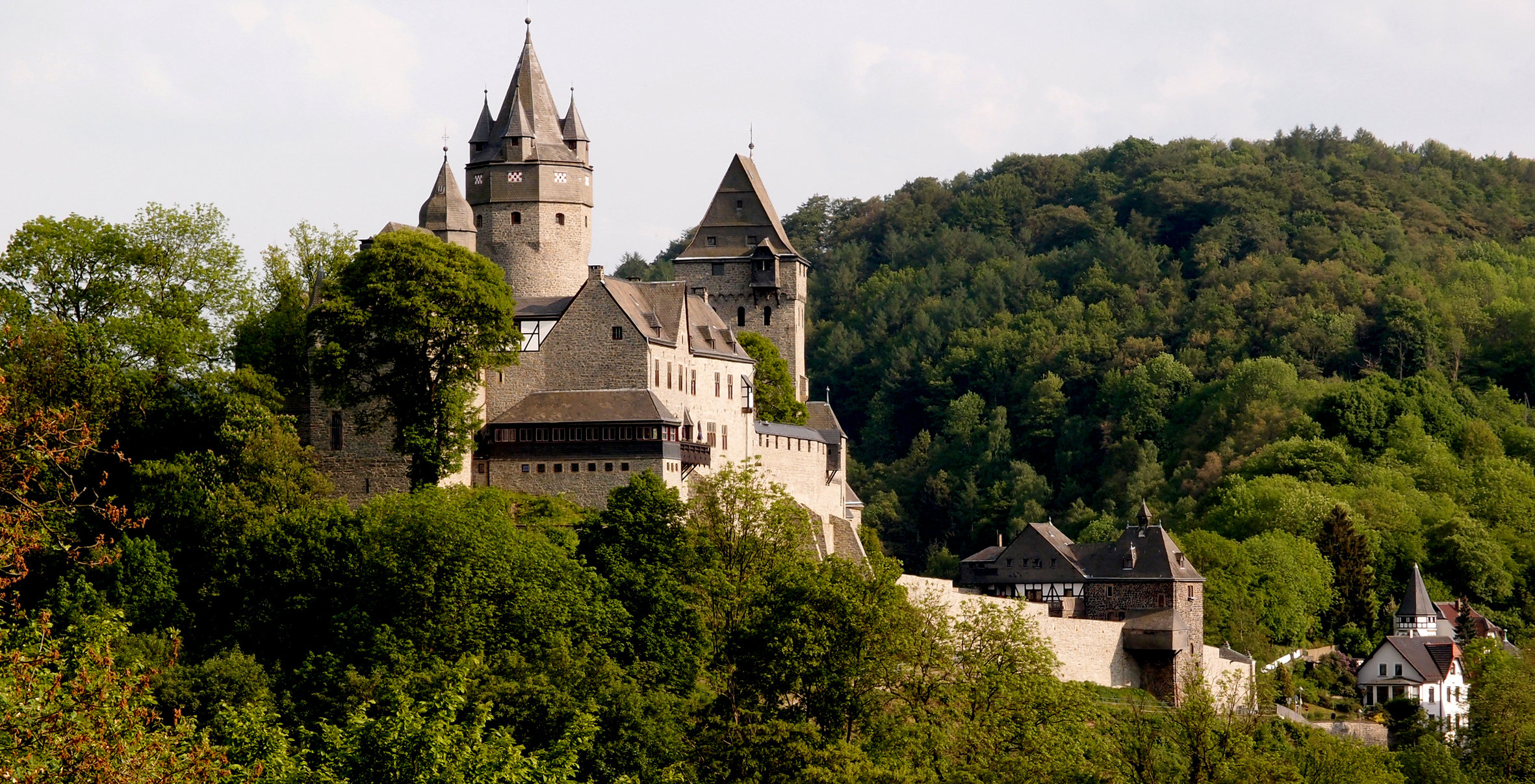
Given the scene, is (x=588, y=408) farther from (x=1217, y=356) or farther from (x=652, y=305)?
(x=1217, y=356)

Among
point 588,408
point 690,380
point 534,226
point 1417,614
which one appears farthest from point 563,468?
point 1417,614

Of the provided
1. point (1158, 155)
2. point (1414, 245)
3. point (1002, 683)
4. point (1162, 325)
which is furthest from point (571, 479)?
point (1158, 155)

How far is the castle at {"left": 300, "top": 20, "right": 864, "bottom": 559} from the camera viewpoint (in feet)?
161

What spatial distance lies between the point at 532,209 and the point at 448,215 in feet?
7.10

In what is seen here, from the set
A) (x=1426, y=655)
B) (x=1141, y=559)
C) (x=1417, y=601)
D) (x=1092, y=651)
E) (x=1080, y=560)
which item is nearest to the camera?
(x=1092, y=651)

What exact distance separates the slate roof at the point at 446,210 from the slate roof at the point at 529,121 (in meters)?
1.53

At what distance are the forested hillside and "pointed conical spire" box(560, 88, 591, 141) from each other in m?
25.6

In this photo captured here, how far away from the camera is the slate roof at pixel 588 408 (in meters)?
49.1

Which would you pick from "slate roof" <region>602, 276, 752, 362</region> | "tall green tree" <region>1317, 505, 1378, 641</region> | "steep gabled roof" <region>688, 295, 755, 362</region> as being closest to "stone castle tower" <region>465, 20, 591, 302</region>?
"slate roof" <region>602, 276, 752, 362</region>

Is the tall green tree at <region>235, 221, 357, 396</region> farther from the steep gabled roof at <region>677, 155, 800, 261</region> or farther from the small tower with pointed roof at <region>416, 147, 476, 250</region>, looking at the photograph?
the steep gabled roof at <region>677, 155, 800, 261</region>

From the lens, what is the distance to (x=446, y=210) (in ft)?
173

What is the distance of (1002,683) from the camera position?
4097 cm

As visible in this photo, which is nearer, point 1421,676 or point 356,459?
point 356,459

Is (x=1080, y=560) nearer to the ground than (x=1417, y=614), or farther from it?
farther from it
